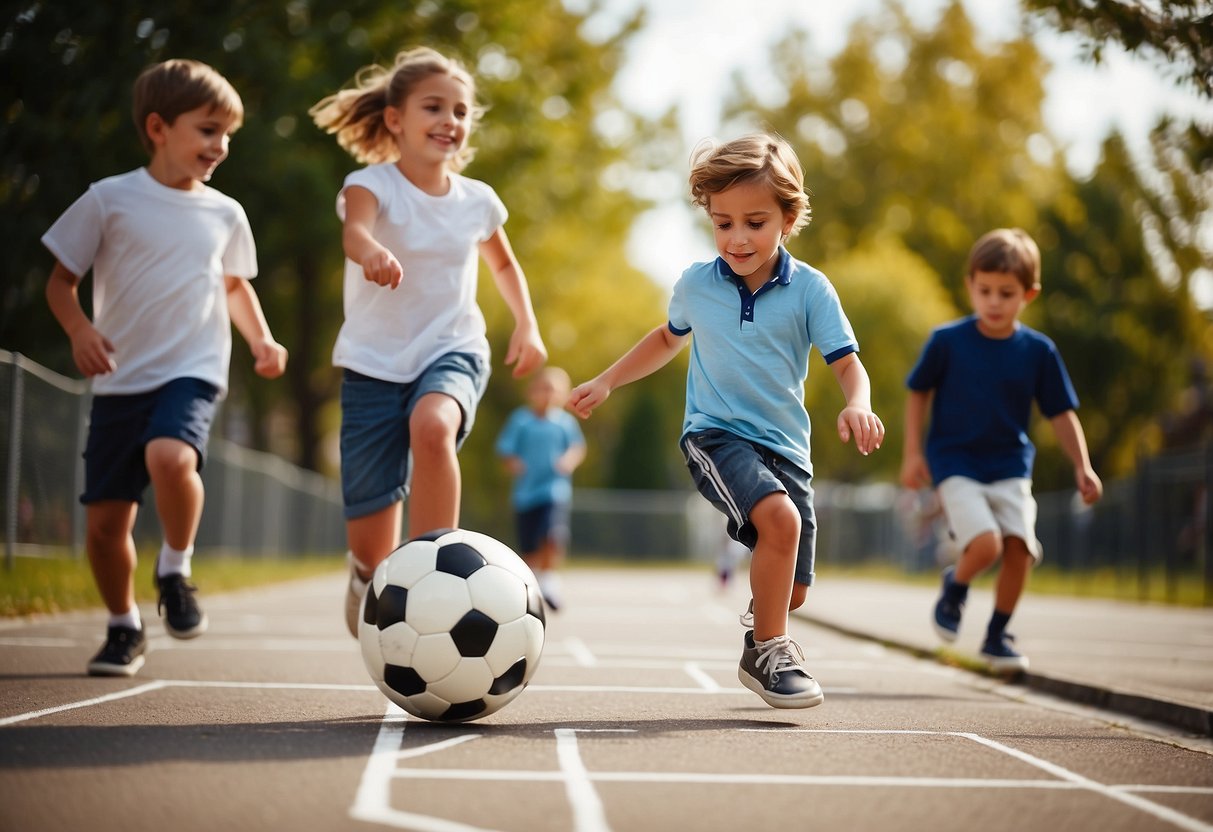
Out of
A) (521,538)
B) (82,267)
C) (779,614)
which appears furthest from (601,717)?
(521,538)

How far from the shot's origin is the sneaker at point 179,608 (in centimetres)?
624

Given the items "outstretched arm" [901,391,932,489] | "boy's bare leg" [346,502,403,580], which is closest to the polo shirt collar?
"boy's bare leg" [346,502,403,580]

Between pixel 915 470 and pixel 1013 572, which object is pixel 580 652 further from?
pixel 1013 572

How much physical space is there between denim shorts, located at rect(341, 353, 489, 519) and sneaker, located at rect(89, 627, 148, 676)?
106 cm

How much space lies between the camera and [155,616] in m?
10.5

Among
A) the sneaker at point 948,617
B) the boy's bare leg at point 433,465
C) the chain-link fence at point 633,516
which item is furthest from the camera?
the chain-link fence at point 633,516

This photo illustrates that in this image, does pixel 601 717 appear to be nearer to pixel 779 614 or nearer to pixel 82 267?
pixel 779 614

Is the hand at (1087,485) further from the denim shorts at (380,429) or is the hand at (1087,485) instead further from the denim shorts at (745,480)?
the denim shorts at (380,429)

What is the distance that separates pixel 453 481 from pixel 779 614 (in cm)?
140

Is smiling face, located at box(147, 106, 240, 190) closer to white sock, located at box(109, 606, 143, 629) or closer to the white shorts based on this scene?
white sock, located at box(109, 606, 143, 629)

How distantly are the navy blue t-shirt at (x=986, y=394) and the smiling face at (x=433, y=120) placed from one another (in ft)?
9.04

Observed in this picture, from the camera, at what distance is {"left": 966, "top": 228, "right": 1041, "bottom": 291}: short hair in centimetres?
752

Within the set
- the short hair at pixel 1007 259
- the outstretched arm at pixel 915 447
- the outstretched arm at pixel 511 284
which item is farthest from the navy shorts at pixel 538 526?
the outstretched arm at pixel 511 284

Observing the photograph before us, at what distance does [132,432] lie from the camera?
6.28m
